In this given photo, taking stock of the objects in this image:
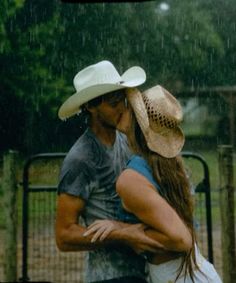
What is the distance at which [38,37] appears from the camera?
51.4 feet

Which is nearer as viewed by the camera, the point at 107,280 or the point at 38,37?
the point at 107,280

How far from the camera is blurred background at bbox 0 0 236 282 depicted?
15266mm

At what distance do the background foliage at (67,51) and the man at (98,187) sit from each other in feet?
29.5

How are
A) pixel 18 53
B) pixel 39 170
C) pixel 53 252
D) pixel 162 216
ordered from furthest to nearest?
pixel 18 53 → pixel 39 170 → pixel 53 252 → pixel 162 216

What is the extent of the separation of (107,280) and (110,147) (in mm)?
471

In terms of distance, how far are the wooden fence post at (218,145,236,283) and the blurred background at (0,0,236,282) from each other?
11.9 feet

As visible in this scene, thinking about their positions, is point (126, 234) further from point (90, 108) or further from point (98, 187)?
point (90, 108)

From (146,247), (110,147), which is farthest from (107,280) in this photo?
(110,147)

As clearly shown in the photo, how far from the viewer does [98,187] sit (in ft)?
10.3

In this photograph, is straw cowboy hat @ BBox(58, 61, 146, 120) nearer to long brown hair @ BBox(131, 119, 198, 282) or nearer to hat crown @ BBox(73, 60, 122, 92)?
hat crown @ BBox(73, 60, 122, 92)

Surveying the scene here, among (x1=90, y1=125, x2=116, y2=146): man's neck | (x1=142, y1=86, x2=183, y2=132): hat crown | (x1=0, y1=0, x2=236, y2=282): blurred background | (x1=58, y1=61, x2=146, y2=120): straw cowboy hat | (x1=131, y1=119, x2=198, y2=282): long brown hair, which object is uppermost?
(x1=0, y1=0, x2=236, y2=282): blurred background

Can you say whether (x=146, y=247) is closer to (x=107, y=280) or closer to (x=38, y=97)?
(x=107, y=280)

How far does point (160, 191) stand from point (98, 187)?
0.27m

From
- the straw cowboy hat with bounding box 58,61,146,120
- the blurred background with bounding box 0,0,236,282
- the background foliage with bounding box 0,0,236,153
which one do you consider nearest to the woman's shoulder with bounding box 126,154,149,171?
the straw cowboy hat with bounding box 58,61,146,120
